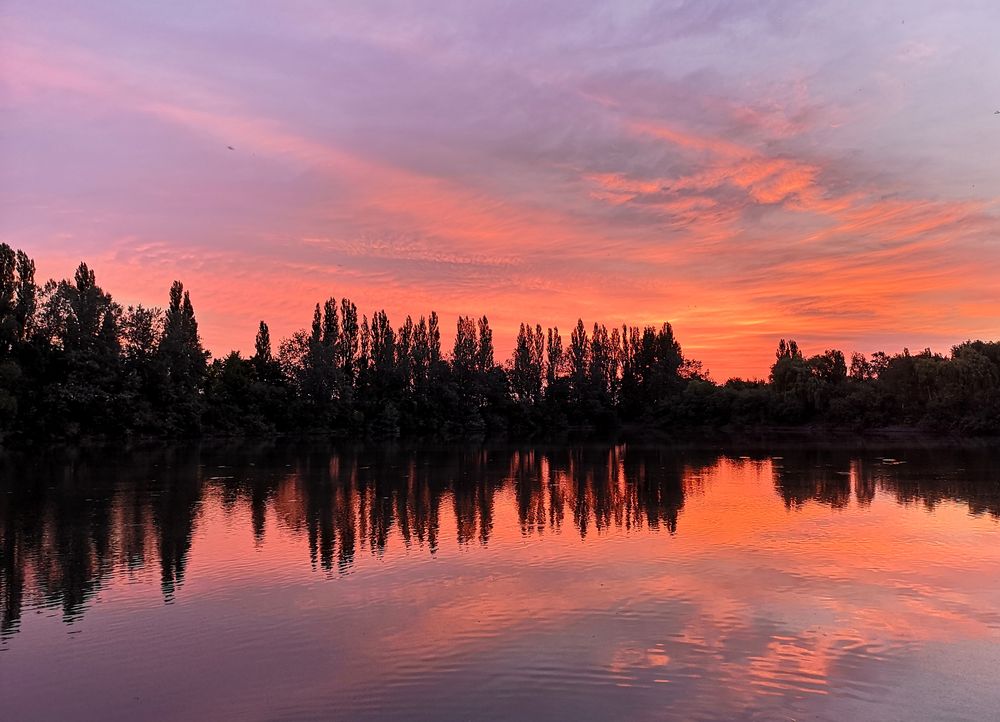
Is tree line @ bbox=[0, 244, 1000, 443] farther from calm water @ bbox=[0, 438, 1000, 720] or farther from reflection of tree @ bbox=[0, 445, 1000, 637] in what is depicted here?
calm water @ bbox=[0, 438, 1000, 720]

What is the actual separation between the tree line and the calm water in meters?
42.3

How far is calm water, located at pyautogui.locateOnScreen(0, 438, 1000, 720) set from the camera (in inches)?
322

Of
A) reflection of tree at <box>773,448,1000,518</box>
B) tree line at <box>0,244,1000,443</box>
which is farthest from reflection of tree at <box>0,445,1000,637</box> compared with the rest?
tree line at <box>0,244,1000,443</box>

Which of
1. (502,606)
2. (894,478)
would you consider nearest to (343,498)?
(502,606)

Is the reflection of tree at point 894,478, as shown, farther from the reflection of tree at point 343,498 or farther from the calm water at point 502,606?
the calm water at point 502,606

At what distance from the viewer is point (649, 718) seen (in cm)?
756

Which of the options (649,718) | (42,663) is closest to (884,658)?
(649,718)

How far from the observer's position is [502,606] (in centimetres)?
1174

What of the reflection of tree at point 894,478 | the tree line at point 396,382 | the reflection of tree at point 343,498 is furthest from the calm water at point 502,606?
the tree line at point 396,382

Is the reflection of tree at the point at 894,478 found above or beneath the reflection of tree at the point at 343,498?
beneath

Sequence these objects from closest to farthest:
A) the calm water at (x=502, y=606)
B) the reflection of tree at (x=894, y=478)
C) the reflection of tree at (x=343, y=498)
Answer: the calm water at (x=502, y=606)
the reflection of tree at (x=343, y=498)
the reflection of tree at (x=894, y=478)

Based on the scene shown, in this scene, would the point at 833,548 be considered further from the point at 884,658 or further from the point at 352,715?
the point at 352,715

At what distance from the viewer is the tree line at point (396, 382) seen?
198ft

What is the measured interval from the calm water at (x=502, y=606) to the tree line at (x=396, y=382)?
42.3 m
